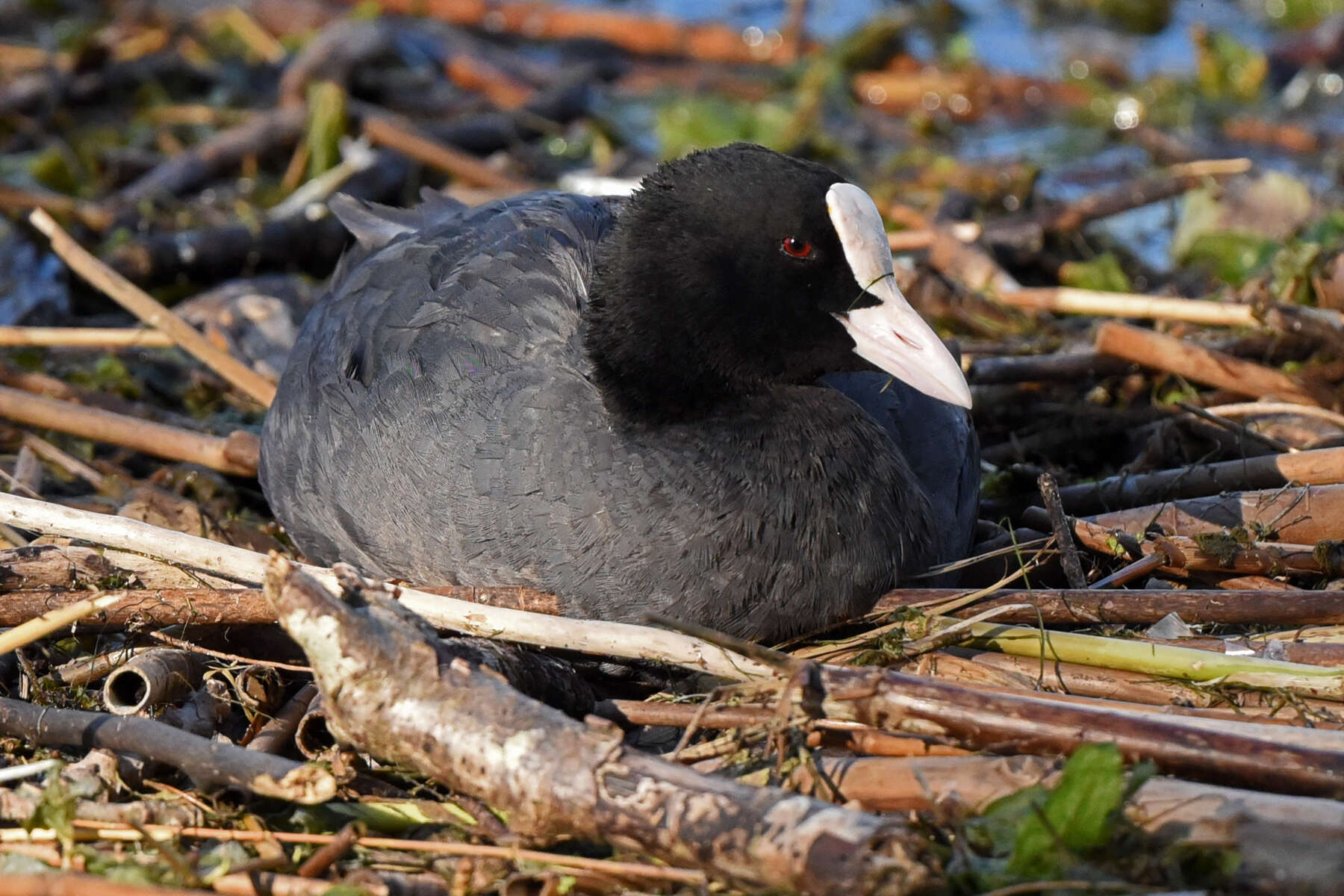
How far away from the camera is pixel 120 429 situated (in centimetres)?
404

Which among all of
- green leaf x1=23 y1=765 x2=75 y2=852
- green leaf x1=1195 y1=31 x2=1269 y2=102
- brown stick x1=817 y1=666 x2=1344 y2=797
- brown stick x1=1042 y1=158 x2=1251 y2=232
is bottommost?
green leaf x1=23 y1=765 x2=75 y2=852

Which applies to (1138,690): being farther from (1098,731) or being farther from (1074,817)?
(1074,817)

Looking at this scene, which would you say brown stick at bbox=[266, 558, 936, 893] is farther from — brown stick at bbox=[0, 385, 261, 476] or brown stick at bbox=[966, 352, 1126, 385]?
brown stick at bbox=[966, 352, 1126, 385]

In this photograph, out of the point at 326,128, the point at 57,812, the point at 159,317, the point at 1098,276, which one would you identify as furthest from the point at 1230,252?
the point at 57,812

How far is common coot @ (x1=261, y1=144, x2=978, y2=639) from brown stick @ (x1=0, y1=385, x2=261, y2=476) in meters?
0.75

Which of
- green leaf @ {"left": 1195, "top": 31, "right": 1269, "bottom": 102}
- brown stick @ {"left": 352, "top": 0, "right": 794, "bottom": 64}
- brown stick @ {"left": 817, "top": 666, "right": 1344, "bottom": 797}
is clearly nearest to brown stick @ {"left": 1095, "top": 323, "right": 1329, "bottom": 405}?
brown stick @ {"left": 817, "top": 666, "right": 1344, "bottom": 797}

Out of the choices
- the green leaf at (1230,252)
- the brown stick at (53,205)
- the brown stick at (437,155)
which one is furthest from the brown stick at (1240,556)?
the brown stick at (53,205)

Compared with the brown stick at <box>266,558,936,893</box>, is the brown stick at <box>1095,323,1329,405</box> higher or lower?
higher

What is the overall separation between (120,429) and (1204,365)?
9.49ft

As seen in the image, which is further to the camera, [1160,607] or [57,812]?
[1160,607]

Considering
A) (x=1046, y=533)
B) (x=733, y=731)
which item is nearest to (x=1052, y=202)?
(x=1046, y=533)

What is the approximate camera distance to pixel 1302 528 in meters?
3.26

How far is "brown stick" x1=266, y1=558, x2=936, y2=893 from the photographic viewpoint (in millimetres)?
2064

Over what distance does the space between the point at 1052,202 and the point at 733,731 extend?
407 cm
